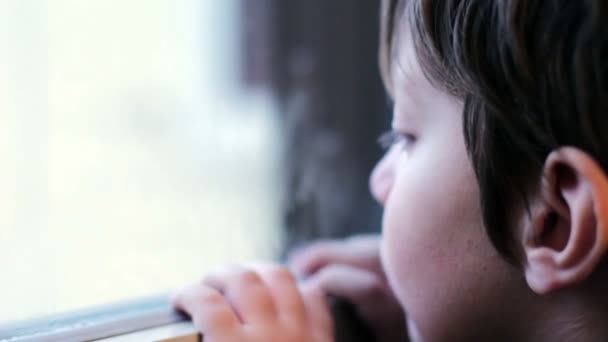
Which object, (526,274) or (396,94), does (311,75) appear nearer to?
(396,94)

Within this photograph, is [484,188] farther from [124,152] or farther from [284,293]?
[124,152]

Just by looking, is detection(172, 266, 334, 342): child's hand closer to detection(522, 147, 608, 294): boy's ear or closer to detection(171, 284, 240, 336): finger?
detection(171, 284, 240, 336): finger

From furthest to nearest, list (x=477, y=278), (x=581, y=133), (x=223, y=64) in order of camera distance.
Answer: (x=223, y=64) → (x=477, y=278) → (x=581, y=133)

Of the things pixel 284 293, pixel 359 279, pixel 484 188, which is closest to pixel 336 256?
pixel 359 279

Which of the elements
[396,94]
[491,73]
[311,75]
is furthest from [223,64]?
[491,73]

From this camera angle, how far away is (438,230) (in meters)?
0.63

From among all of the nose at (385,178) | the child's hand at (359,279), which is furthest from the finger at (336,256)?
the nose at (385,178)

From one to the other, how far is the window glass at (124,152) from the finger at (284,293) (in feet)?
0.47

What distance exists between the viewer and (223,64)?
0.84 metres

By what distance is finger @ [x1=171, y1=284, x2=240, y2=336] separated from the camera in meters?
0.60

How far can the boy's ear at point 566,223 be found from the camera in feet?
1.71

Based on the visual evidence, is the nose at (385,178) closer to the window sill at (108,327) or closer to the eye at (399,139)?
the eye at (399,139)

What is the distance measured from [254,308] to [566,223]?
0.86ft

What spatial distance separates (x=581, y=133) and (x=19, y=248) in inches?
18.8
